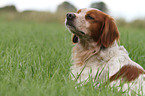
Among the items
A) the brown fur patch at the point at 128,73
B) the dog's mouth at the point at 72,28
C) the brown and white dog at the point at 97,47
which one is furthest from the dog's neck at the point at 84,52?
the brown fur patch at the point at 128,73

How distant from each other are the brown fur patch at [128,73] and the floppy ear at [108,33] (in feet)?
1.24

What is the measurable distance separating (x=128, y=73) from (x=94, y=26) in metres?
0.72

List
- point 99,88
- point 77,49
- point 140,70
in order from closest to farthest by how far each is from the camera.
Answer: point 99,88
point 140,70
point 77,49

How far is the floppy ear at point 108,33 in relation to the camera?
2.42 meters

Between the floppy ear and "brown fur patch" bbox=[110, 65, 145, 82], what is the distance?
379 millimetres

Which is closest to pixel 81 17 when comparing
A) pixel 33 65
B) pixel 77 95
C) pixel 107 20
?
pixel 107 20

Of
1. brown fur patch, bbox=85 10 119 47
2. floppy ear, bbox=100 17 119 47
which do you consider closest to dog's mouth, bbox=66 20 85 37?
brown fur patch, bbox=85 10 119 47

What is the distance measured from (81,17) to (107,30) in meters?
0.38

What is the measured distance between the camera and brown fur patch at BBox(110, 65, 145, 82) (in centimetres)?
218

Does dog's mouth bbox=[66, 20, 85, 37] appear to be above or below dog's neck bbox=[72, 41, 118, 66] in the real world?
above

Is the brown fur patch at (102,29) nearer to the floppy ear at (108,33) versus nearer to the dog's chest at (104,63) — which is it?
the floppy ear at (108,33)

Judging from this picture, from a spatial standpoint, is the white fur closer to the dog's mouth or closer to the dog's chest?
the dog's chest

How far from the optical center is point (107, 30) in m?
2.47

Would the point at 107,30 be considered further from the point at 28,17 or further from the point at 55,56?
the point at 28,17
